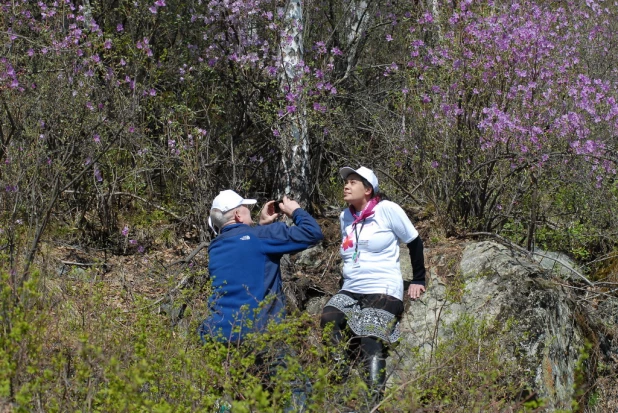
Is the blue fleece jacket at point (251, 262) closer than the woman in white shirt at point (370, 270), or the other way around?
the blue fleece jacket at point (251, 262)

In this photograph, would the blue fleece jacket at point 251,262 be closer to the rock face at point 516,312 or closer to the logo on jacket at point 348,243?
the logo on jacket at point 348,243

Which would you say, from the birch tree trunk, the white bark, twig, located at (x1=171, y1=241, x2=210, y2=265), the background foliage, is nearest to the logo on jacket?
the background foliage

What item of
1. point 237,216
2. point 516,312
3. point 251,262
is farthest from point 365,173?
point 516,312

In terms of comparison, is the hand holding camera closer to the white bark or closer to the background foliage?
the background foliage

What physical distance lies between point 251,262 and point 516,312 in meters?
1.50

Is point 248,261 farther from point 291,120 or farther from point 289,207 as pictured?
point 291,120

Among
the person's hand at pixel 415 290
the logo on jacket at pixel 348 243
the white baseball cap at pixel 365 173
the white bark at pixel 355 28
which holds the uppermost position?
the white bark at pixel 355 28

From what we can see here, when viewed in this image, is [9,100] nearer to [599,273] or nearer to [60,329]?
[60,329]

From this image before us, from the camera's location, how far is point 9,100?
20.0ft

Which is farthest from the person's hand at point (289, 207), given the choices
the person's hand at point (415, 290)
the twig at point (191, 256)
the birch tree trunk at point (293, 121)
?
the birch tree trunk at point (293, 121)

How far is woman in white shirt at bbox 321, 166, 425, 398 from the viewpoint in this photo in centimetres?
425

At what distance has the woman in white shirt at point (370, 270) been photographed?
425 centimetres

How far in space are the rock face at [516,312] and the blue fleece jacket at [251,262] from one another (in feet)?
2.35

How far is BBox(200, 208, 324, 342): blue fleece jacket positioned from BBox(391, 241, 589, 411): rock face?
28.2 inches
